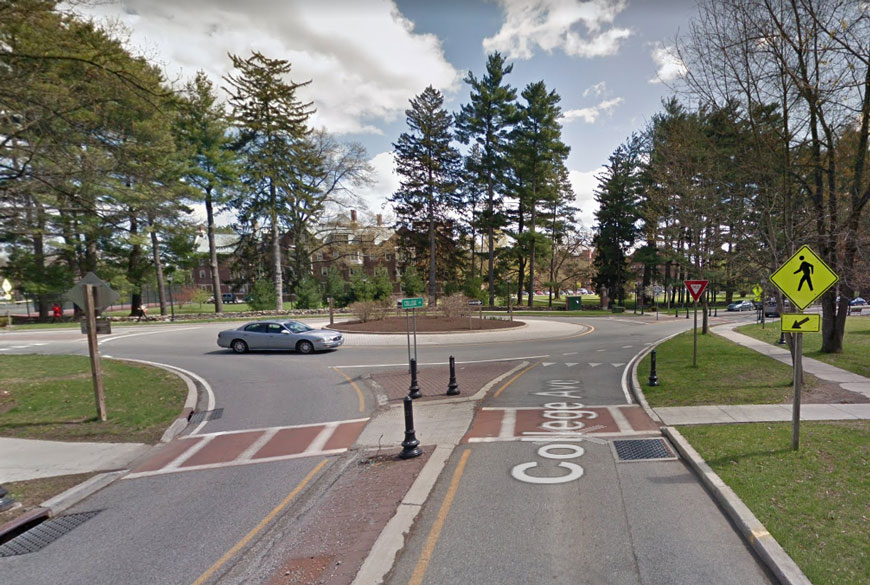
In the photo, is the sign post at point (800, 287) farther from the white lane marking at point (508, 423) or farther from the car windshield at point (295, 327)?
the car windshield at point (295, 327)

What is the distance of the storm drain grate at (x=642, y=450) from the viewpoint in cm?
633

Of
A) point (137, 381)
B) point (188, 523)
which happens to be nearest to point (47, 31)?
point (137, 381)

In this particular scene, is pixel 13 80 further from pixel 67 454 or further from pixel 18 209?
pixel 67 454

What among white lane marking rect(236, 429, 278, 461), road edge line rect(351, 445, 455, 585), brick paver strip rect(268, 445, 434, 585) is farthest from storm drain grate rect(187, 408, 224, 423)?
road edge line rect(351, 445, 455, 585)

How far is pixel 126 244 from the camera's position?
35969 mm

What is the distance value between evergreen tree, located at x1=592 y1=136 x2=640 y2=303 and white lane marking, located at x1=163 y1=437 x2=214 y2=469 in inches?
2067

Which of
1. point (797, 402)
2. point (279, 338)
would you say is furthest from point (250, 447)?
point (279, 338)

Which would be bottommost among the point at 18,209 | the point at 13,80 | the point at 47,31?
the point at 18,209

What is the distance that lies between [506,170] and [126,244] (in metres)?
37.4

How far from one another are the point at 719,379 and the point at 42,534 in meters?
Answer: 14.0

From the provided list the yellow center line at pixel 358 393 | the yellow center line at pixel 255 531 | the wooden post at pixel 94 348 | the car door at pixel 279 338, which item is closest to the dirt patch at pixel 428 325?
the car door at pixel 279 338

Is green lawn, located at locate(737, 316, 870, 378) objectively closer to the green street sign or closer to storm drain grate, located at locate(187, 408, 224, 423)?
the green street sign

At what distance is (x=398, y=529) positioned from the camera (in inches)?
175

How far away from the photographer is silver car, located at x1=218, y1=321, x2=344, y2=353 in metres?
17.6
